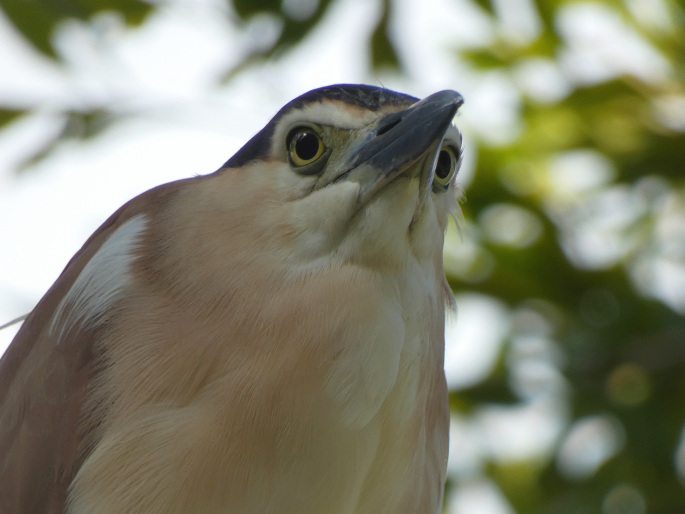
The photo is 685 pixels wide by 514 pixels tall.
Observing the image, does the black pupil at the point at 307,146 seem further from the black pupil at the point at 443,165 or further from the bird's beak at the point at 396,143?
the black pupil at the point at 443,165

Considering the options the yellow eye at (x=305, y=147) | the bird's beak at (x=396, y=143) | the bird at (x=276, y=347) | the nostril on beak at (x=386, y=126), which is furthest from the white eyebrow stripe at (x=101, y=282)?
the nostril on beak at (x=386, y=126)

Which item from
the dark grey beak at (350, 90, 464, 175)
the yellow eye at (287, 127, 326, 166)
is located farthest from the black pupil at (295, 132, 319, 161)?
the dark grey beak at (350, 90, 464, 175)

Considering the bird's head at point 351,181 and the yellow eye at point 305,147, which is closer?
the bird's head at point 351,181

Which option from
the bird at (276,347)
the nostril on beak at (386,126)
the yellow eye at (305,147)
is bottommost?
the bird at (276,347)

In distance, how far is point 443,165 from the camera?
2.82 m

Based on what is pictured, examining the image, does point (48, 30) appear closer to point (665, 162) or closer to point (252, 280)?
point (252, 280)

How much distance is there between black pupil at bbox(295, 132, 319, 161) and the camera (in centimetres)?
281

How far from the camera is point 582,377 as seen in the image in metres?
4.25

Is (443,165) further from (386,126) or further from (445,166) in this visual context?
(386,126)

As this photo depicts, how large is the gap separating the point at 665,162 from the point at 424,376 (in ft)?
6.26

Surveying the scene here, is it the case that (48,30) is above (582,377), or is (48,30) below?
above

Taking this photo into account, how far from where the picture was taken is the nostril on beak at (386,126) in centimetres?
273

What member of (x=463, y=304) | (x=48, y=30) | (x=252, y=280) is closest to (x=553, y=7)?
(x=463, y=304)

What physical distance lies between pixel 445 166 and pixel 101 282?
898 mm
